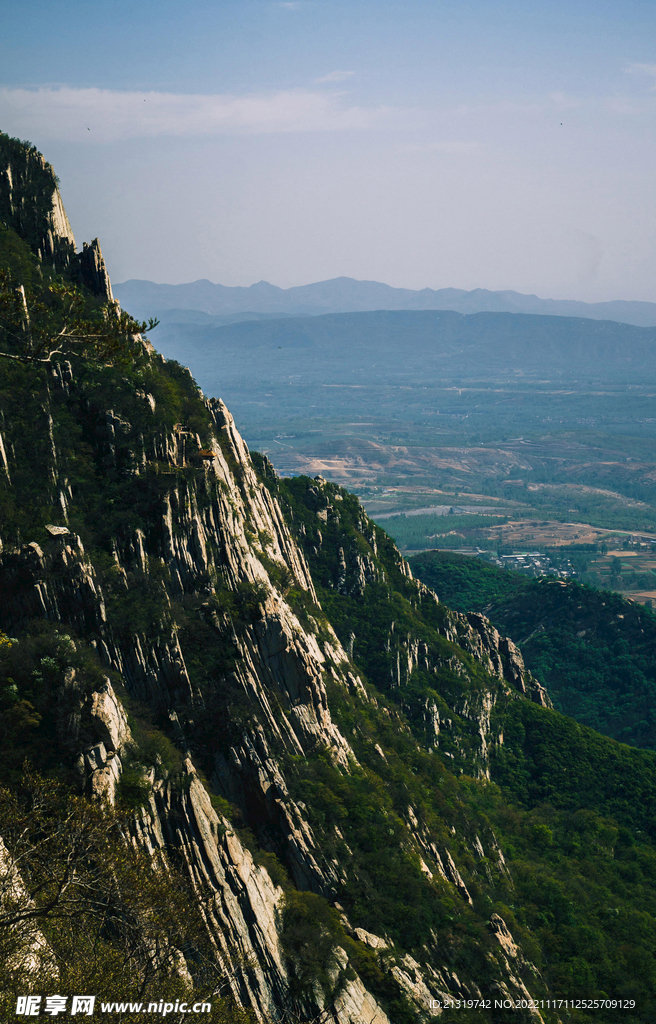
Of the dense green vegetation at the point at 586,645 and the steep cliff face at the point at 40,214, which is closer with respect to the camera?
the steep cliff face at the point at 40,214

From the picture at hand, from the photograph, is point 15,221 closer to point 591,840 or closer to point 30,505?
point 30,505

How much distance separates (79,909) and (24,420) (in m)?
33.8

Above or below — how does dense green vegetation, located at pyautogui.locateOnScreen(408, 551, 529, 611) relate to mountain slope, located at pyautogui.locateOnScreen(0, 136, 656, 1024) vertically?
below

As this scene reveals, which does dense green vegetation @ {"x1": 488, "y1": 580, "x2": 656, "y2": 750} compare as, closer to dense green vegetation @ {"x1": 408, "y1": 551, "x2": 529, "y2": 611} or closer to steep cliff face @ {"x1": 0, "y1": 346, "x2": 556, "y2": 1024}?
dense green vegetation @ {"x1": 408, "y1": 551, "x2": 529, "y2": 611}

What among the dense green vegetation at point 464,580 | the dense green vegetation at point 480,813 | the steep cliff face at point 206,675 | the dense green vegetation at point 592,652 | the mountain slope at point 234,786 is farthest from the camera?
the dense green vegetation at point 464,580

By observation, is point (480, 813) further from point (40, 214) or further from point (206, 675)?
point (40, 214)

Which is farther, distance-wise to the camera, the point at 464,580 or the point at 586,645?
the point at 464,580

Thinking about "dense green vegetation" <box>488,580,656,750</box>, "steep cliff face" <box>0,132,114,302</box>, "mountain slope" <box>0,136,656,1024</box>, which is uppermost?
"steep cliff face" <box>0,132,114,302</box>

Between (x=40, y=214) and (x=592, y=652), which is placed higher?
(x=40, y=214)

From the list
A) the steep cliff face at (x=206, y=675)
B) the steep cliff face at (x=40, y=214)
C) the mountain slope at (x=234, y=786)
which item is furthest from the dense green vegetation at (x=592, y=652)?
the steep cliff face at (x=40, y=214)

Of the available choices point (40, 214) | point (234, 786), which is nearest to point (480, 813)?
point (234, 786)

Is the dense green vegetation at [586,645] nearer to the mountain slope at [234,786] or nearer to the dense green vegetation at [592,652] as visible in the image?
the dense green vegetation at [592,652]

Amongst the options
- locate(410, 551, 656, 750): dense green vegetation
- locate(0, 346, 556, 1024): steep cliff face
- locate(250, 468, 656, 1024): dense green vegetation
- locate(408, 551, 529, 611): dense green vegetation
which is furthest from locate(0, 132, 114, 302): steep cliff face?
locate(408, 551, 529, 611): dense green vegetation

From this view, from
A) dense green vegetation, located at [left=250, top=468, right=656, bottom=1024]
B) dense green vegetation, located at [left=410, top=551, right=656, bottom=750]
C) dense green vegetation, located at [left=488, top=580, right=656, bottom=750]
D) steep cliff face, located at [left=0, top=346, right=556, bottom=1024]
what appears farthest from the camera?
dense green vegetation, located at [left=410, top=551, right=656, bottom=750]
